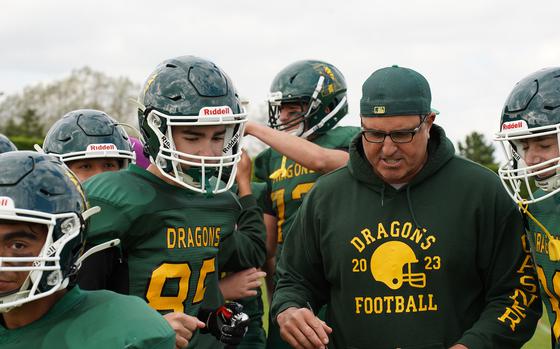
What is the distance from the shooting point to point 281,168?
5.70 meters

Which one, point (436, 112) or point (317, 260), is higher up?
point (436, 112)

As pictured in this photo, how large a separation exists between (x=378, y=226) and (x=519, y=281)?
608 millimetres

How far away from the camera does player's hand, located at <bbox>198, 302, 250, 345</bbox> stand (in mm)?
3957

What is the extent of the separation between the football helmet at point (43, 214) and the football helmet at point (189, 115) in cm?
89

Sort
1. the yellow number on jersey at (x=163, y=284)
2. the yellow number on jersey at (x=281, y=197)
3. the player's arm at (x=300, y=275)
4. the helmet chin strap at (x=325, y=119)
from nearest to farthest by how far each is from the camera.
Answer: the yellow number on jersey at (x=163, y=284) < the player's arm at (x=300, y=275) < the yellow number on jersey at (x=281, y=197) < the helmet chin strap at (x=325, y=119)

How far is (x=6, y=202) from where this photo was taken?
2.62 meters

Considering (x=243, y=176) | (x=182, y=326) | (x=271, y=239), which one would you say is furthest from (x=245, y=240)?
(x=271, y=239)

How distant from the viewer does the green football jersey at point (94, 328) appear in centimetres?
261

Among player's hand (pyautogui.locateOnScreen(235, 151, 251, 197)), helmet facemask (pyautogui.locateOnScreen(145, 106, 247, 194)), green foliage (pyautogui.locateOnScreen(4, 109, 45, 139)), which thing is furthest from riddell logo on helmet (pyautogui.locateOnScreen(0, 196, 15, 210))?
green foliage (pyautogui.locateOnScreen(4, 109, 45, 139))

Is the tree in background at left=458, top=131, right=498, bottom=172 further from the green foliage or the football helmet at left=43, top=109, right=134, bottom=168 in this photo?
the football helmet at left=43, top=109, right=134, bottom=168

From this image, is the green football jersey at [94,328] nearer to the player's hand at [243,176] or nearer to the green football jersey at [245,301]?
the green football jersey at [245,301]

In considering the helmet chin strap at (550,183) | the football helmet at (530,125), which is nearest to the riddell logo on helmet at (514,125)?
the football helmet at (530,125)

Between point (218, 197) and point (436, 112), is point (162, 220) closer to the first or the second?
point (218, 197)

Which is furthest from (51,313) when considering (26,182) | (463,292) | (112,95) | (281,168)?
(112,95)
